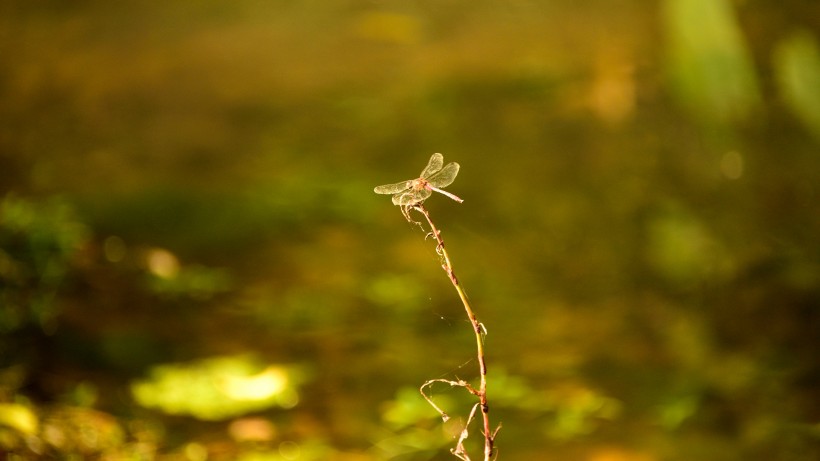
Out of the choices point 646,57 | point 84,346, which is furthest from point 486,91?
point 84,346

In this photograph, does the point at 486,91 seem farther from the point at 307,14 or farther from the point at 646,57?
the point at 307,14

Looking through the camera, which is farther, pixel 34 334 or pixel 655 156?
pixel 655 156

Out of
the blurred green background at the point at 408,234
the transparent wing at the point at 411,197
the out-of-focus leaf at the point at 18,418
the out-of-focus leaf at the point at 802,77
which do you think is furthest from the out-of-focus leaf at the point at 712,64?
the out-of-focus leaf at the point at 18,418

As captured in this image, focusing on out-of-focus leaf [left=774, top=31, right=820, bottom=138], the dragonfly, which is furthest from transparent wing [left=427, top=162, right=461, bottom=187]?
out-of-focus leaf [left=774, top=31, right=820, bottom=138]

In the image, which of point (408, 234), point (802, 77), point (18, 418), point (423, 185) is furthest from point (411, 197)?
point (802, 77)

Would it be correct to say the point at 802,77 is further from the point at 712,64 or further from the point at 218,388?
the point at 218,388

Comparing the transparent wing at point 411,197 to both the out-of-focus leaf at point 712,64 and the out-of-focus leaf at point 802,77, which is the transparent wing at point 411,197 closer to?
the out-of-focus leaf at point 802,77

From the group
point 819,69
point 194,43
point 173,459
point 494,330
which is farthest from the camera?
point 194,43
